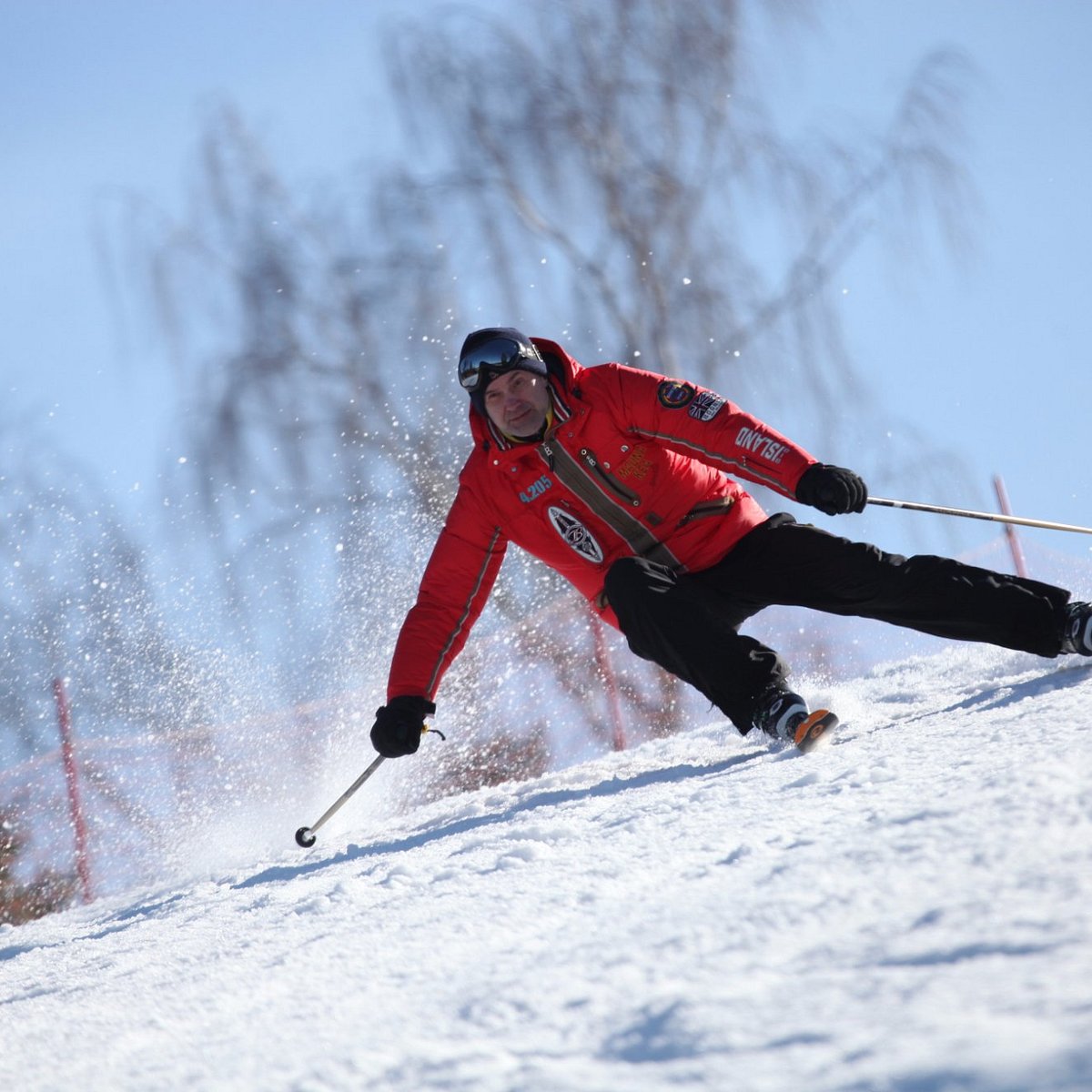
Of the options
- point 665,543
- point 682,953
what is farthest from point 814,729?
point 682,953

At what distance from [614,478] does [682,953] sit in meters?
1.97

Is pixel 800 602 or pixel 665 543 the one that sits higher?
pixel 665 543

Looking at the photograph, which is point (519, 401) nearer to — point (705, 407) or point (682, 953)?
point (705, 407)

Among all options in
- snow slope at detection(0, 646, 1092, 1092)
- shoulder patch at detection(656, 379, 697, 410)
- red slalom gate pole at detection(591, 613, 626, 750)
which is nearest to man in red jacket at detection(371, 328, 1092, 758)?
shoulder patch at detection(656, 379, 697, 410)

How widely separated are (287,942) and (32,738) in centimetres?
1189

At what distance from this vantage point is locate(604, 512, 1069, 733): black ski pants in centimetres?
307

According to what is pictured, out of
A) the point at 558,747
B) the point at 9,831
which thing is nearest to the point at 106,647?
the point at 9,831

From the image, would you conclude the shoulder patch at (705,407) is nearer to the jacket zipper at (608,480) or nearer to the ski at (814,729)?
the jacket zipper at (608,480)

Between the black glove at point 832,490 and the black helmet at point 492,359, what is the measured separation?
28.8 inches

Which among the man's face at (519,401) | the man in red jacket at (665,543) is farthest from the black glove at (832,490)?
the man's face at (519,401)

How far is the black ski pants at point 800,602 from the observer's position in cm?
307

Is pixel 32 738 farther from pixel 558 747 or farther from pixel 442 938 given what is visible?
pixel 442 938

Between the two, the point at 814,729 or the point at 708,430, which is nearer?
the point at 814,729

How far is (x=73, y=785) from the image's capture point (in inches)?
263
